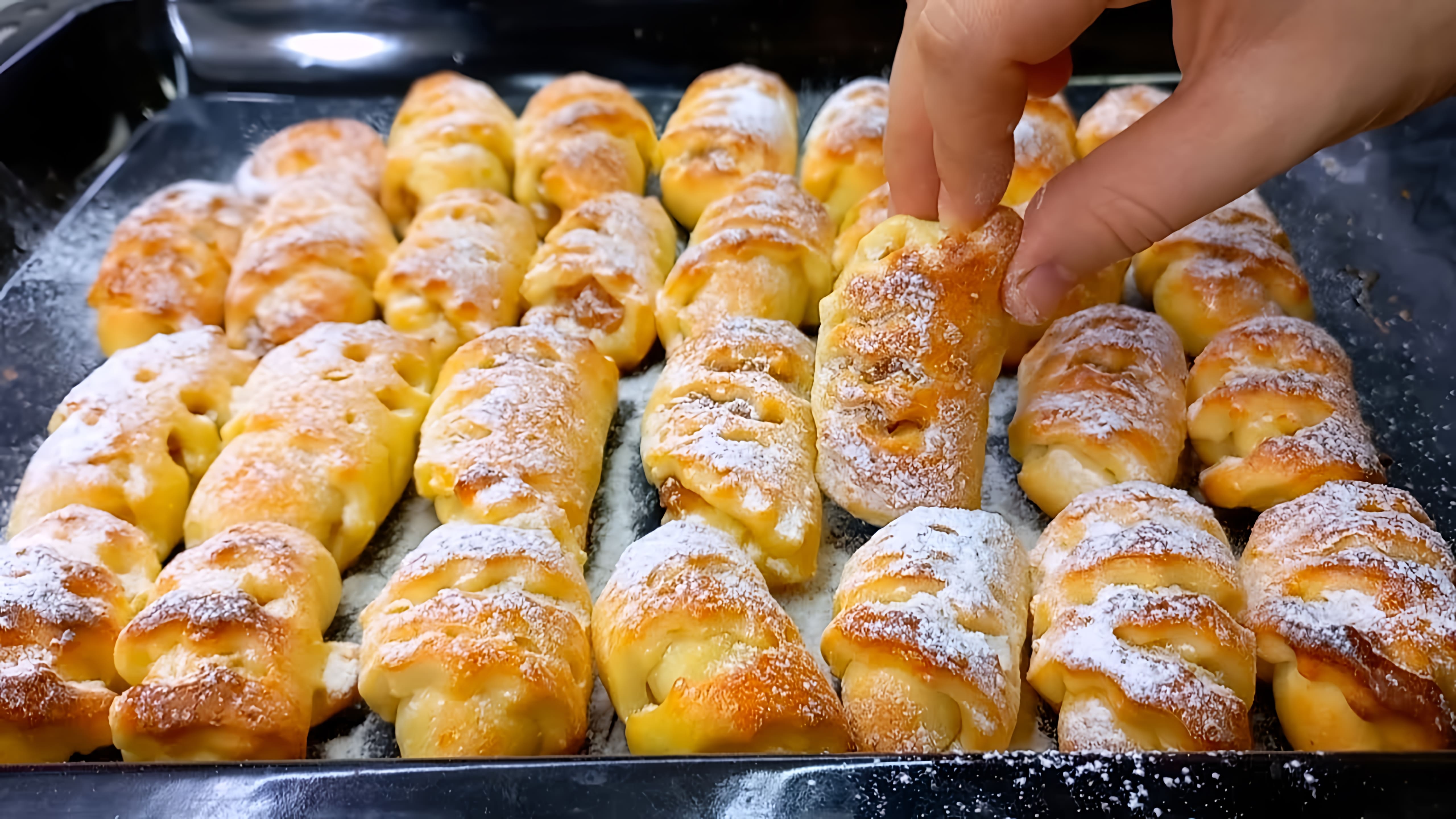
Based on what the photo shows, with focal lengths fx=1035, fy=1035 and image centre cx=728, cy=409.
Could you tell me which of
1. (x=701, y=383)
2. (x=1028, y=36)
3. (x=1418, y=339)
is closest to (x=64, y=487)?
(x=701, y=383)

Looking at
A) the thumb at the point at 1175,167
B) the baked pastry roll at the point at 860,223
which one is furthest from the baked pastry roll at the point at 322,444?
the thumb at the point at 1175,167

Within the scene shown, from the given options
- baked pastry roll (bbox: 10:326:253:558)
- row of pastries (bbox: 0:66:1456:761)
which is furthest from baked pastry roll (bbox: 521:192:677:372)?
baked pastry roll (bbox: 10:326:253:558)

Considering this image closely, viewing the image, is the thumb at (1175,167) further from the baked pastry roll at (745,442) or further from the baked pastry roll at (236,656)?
the baked pastry roll at (236,656)

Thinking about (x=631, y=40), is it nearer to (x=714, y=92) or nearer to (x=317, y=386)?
(x=714, y=92)

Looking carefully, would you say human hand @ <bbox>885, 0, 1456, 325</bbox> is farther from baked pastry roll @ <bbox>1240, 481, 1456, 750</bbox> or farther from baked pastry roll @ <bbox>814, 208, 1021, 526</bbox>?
baked pastry roll @ <bbox>1240, 481, 1456, 750</bbox>

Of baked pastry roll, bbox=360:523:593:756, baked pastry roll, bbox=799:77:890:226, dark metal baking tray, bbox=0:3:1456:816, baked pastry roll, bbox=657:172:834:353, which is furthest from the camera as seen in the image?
→ baked pastry roll, bbox=799:77:890:226
